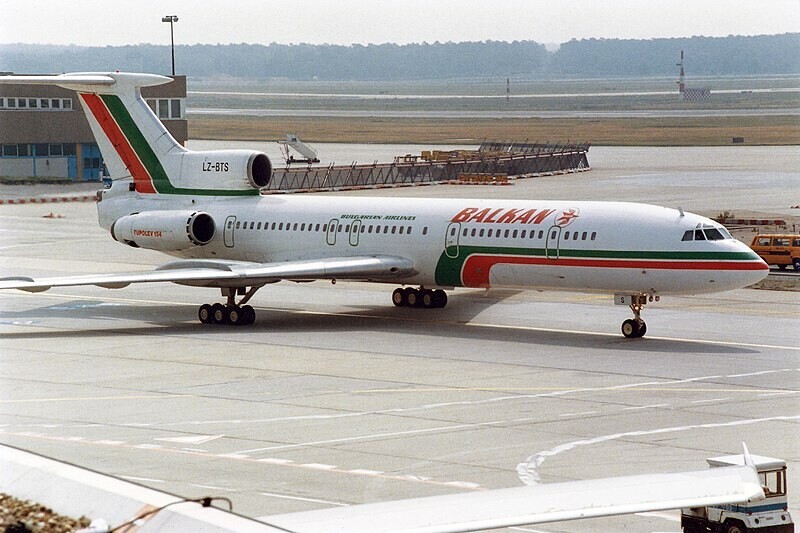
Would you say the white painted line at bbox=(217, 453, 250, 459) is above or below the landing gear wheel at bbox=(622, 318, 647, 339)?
below

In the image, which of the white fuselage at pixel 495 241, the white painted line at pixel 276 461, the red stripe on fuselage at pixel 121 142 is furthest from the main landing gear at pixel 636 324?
the red stripe on fuselage at pixel 121 142

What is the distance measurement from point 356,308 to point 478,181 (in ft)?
146

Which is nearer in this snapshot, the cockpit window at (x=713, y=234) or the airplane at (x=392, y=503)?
the airplane at (x=392, y=503)

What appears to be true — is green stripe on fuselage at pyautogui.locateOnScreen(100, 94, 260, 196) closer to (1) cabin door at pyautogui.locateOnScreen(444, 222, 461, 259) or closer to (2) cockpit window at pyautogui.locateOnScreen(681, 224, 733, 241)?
(1) cabin door at pyautogui.locateOnScreen(444, 222, 461, 259)

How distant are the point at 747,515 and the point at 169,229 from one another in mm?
25657

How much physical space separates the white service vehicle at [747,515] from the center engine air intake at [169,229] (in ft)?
80.2

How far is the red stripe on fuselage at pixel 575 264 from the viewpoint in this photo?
30500 millimetres

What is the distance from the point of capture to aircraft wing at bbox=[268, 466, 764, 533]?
10.6 metres

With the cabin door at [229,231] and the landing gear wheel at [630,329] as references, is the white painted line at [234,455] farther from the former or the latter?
the cabin door at [229,231]

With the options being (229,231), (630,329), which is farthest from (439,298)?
(630,329)

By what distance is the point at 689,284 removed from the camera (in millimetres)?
30797

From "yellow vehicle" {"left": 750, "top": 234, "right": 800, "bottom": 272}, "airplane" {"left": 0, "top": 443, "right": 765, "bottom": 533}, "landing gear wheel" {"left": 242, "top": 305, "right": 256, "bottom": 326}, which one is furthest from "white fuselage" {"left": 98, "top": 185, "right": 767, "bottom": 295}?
"airplane" {"left": 0, "top": 443, "right": 765, "bottom": 533}

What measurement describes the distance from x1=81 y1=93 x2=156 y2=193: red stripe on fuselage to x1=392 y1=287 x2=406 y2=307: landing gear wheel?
8.29m

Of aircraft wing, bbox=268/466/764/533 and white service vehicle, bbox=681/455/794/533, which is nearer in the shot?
aircraft wing, bbox=268/466/764/533
